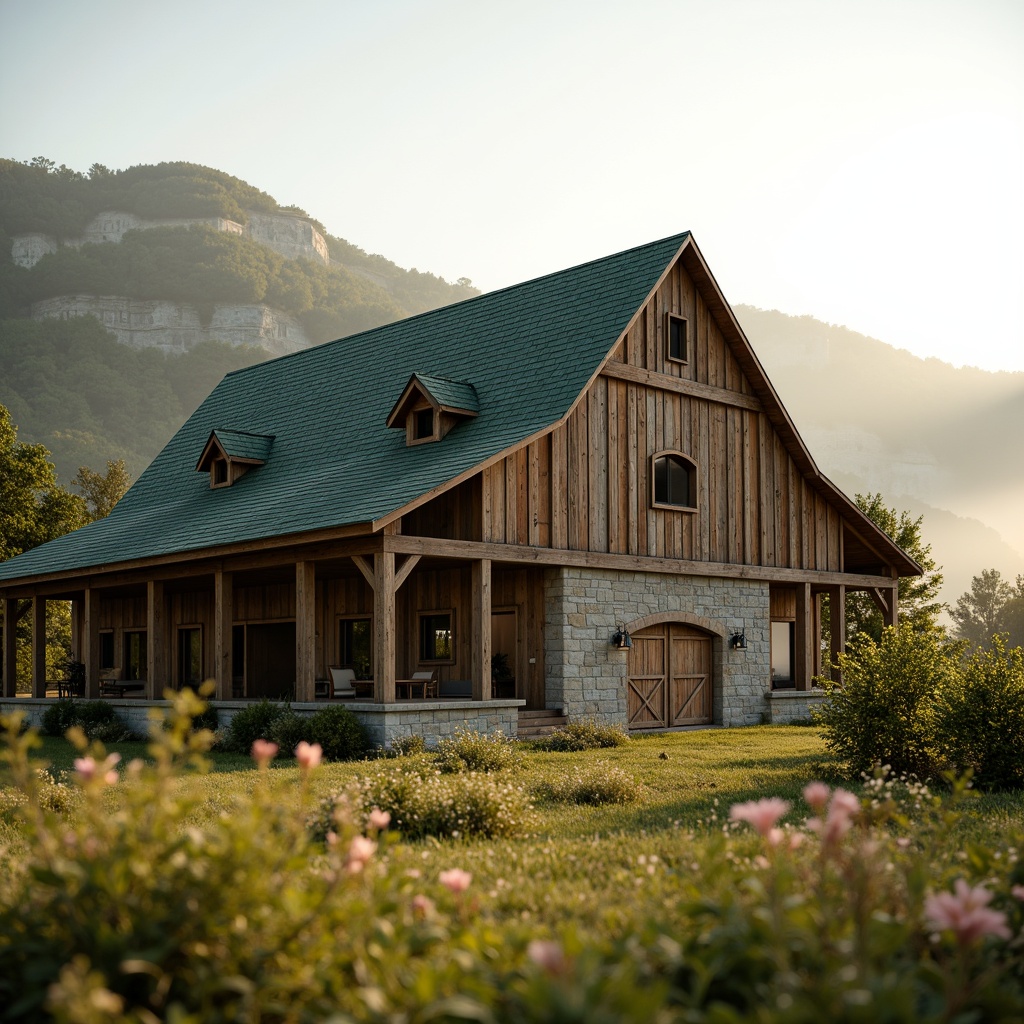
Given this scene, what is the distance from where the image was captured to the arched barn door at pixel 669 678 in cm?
2184

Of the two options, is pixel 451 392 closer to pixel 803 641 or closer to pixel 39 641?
pixel 803 641

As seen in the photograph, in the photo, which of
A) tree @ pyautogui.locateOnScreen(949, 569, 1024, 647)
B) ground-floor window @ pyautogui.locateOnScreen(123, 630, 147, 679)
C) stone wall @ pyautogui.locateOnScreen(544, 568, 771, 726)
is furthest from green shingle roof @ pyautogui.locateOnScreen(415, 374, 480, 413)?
tree @ pyautogui.locateOnScreen(949, 569, 1024, 647)

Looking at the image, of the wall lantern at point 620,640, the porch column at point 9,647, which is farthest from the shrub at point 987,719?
the porch column at point 9,647

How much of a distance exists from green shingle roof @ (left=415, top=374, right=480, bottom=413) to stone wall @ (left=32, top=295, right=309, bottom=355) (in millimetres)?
101275

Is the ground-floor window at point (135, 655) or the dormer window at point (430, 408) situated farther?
the ground-floor window at point (135, 655)

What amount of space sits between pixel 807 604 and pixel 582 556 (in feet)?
24.5

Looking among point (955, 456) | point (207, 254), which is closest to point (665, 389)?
point (207, 254)

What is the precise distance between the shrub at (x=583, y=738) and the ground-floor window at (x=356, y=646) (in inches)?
213

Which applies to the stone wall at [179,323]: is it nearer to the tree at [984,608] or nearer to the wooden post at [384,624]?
the tree at [984,608]

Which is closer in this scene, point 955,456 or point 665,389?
point 665,389

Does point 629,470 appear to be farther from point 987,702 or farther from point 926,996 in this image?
point 926,996

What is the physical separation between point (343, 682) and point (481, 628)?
12.6 ft

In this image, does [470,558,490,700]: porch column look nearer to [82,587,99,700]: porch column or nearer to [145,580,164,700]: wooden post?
[145,580,164,700]: wooden post

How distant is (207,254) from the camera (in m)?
132
